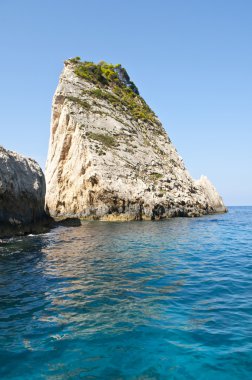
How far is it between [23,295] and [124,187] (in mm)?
32892

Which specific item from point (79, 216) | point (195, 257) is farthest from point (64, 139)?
point (195, 257)

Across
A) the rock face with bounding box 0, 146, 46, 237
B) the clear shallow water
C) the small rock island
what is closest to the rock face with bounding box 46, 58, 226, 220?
the small rock island

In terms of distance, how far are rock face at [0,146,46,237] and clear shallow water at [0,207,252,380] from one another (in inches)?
306

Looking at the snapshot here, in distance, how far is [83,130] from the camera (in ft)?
166

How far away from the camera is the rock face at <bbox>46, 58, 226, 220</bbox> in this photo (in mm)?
43594

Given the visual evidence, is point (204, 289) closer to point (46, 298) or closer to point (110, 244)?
point (46, 298)

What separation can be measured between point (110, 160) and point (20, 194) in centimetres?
2202

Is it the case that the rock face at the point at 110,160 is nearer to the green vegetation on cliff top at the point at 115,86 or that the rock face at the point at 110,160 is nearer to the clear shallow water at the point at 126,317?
Result: the green vegetation on cliff top at the point at 115,86

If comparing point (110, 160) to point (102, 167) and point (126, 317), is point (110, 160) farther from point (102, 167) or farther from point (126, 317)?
point (126, 317)

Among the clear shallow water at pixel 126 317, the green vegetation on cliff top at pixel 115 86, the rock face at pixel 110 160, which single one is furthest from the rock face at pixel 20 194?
the green vegetation on cliff top at pixel 115 86

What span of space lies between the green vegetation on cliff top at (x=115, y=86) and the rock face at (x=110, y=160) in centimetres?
21

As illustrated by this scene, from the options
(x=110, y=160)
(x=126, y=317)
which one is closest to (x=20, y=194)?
(x=126, y=317)

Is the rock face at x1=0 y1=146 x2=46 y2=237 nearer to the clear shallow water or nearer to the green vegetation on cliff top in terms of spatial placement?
the clear shallow water

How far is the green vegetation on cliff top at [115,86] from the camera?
6223cm
